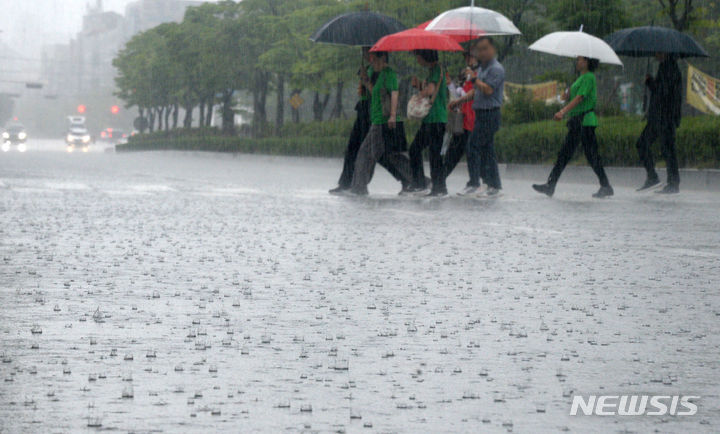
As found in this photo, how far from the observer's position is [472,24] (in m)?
20.7

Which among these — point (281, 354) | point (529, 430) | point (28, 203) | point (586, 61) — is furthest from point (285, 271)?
point (586, 61)

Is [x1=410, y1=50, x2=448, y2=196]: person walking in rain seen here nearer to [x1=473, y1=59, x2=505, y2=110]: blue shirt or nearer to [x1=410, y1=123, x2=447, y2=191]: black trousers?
[x1=410, y1=123, x2=447, y2=191]: black trousers

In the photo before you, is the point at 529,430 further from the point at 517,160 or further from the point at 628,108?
the point at 628,108

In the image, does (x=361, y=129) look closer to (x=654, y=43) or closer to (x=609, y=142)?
(x=654, y=43)

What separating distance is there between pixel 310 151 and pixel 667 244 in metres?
36.2

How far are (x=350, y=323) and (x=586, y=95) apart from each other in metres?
11.7

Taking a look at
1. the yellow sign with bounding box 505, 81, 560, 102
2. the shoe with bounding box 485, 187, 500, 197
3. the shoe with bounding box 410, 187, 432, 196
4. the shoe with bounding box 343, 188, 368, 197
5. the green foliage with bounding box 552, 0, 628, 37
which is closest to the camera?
the shoe with bounding box 485, 187, 500, 197

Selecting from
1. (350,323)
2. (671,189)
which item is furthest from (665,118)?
(350,323)

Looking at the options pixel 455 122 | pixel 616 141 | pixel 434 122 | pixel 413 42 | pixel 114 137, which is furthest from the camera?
pixel 114 137

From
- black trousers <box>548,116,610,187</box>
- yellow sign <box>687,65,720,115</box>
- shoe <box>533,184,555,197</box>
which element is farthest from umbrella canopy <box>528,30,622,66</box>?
yellow sign <box>687,65,720,115</box>

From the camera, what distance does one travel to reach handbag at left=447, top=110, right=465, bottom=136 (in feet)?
60.8

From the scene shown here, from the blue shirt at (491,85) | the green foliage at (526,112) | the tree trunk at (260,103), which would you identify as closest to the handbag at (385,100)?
the blue shirt at (491,85)

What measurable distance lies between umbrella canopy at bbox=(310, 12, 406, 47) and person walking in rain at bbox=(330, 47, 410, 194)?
4.53 feet

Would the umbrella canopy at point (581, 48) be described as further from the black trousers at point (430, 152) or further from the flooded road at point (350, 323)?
the flooded road at point (350, 323)
